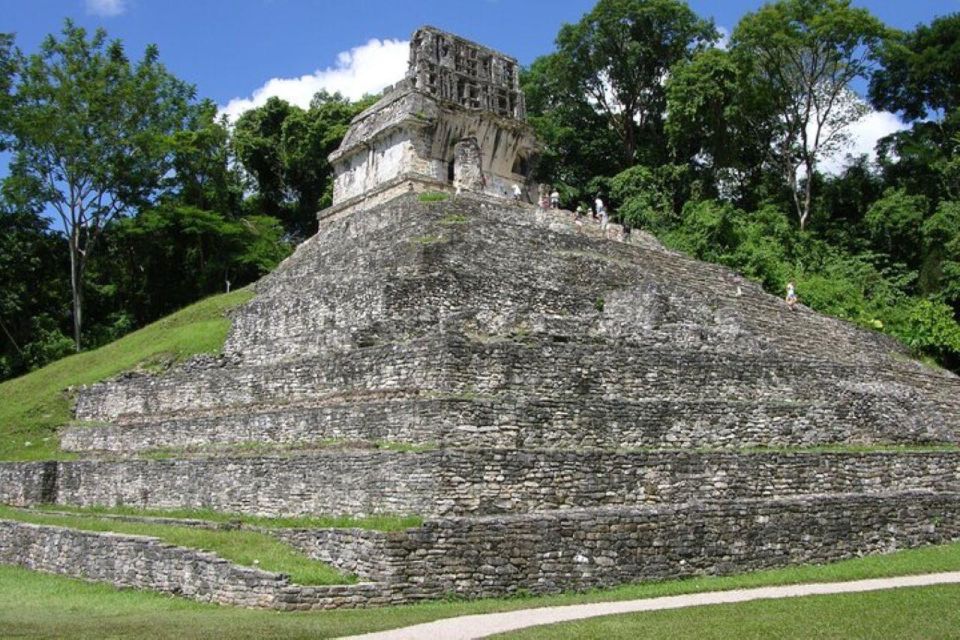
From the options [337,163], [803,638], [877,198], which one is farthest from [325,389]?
[877,198]

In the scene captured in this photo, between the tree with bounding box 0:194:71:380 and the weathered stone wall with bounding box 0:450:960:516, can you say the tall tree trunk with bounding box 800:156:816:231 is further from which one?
the tree with bounding box 0:194:71:380

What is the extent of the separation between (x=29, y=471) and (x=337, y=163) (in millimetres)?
18711

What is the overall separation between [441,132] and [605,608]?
24352mm

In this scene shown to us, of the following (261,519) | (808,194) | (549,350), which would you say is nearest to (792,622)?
(549,350)

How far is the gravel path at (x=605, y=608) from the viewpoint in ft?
32.4

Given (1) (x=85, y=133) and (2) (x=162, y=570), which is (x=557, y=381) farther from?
(1) (x=85, y=133)

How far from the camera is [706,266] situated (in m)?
27.5

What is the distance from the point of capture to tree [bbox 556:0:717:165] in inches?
1818

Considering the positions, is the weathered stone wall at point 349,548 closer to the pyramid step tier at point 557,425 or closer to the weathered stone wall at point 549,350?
the pyramid step tier at point 557,425

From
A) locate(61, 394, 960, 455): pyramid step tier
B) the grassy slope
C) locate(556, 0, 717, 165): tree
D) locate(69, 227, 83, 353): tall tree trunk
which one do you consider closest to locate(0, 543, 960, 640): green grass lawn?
locate(61, 394, 960, 455): pyramid step tier

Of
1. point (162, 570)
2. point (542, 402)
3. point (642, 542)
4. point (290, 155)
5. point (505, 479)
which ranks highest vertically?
point (290, 155)

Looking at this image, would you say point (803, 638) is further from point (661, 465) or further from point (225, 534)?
point (225, 534)

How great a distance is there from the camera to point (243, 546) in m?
12.9

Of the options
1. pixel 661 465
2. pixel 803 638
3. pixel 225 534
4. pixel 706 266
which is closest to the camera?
pixel 803 638
